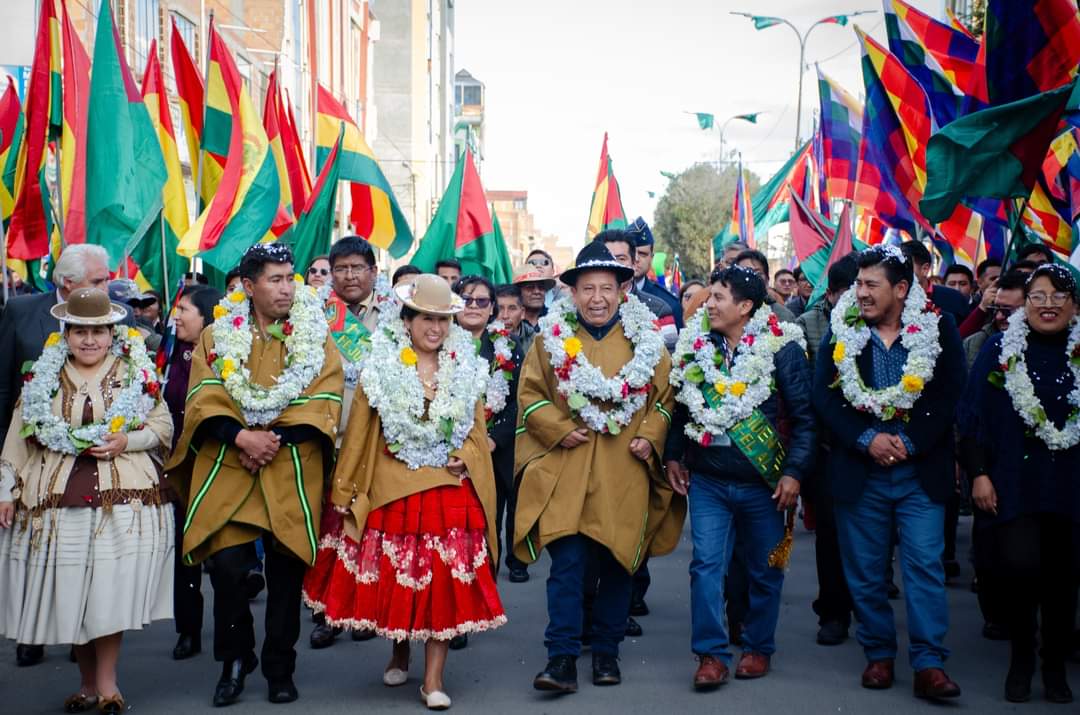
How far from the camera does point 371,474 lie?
239 inches

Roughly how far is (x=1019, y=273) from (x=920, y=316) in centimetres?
208

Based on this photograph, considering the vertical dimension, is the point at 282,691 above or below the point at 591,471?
below

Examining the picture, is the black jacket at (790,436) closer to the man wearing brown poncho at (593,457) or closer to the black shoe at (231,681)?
the man wearing brown poncho at (593,457)

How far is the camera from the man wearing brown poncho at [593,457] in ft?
20.8

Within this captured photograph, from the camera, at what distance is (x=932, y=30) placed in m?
12.0

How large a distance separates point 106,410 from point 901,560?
409cm

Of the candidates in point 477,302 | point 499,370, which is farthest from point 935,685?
point 477,302

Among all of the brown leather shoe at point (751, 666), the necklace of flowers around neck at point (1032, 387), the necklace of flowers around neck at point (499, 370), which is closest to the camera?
the necklace of flowers around neck at point (1032, 387)

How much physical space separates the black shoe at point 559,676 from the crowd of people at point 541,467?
1cm

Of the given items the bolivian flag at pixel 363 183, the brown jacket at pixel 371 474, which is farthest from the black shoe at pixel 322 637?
the bolivian flag at pixel 363 183

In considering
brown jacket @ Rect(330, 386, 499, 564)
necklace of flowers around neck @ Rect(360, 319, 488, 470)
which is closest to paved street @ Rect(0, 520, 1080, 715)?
brown jacket @ Rect(330, 386, 499, 564)

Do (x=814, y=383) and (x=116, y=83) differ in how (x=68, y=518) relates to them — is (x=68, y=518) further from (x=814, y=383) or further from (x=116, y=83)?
(x=116, y=83)

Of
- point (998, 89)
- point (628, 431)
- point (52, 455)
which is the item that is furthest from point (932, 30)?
point (52, 455)

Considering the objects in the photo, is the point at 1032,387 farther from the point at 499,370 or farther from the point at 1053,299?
the point at 499,370
